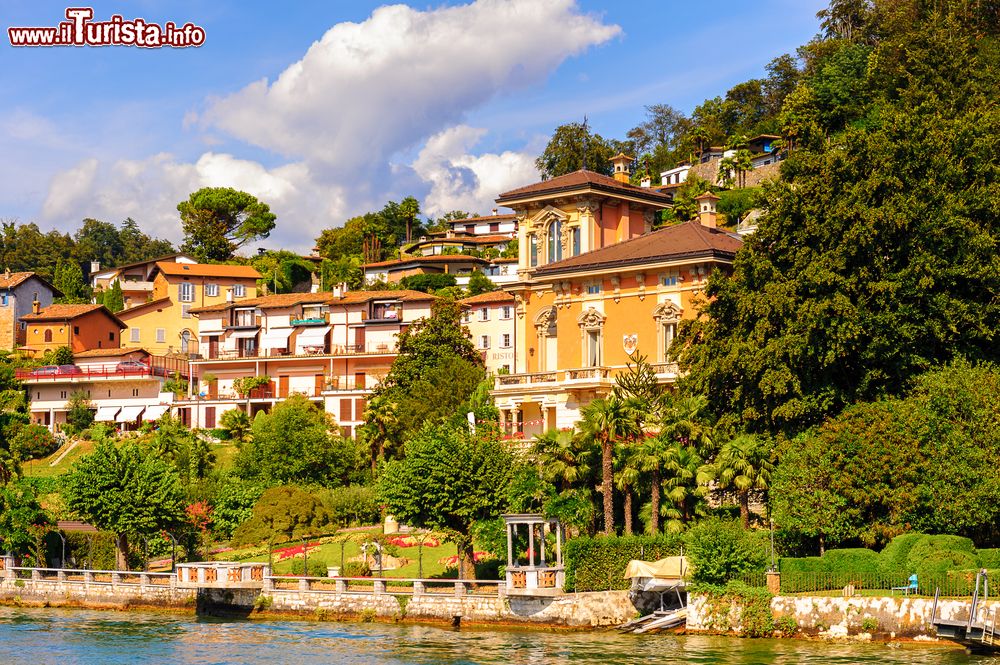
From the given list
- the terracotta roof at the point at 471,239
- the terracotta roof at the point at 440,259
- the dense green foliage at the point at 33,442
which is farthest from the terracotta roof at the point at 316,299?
the terracotta roof at the point at 471,239

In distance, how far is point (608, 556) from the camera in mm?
42312

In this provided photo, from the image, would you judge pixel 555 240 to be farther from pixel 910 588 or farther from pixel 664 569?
pixel 910 588

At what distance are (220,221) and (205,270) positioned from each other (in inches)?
957

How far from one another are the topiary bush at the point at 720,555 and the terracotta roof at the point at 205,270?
8035 centimetres

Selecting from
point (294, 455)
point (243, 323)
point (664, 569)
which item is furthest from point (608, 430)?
point (243, 323)

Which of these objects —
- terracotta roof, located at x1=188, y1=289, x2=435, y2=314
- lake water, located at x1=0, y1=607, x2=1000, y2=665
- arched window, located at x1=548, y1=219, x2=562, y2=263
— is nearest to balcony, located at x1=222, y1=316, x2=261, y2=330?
terracotta roof, located at x1=188, y1=289, x2=435, y2=314

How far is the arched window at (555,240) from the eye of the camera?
6544 cm

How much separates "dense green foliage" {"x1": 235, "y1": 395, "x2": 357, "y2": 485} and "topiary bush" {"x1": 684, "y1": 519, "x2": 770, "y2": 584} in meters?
31.0

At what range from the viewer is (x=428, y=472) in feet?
155

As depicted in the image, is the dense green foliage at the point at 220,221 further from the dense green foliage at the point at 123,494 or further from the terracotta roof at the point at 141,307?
the dense green foliage at the point at 123,494

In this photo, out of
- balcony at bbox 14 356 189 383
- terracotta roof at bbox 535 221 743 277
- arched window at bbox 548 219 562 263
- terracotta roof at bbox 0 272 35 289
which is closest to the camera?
terracotta roof at bbox 535 221 743 277

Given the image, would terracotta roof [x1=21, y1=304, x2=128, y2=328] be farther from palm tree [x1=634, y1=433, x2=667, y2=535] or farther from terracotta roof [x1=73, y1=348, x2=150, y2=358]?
palm tree [x1=634, y1=433, x2=667, y2=535]

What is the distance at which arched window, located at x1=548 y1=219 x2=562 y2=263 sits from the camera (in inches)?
2576

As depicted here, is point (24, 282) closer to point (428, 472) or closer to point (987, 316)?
point (428, 472)
